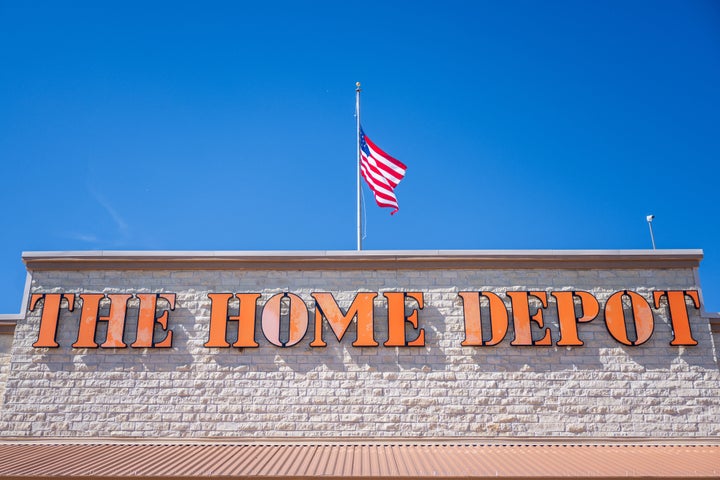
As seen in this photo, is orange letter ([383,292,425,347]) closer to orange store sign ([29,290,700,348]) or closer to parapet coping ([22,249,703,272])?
orange store sign ([29,290,700,348])

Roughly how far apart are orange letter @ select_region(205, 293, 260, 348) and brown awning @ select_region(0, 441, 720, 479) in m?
1.93

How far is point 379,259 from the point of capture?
43.4ft

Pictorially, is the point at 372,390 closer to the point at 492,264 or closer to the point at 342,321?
the point at 342,321

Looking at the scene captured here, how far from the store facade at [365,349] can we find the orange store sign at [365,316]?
3 cm

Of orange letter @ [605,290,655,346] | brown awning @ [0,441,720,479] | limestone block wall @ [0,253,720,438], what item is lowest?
brown awning @ [0,441,720,479]

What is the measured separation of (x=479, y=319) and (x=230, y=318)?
4.95 meters

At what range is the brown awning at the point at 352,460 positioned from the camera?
981 centimetres

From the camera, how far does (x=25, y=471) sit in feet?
32.7

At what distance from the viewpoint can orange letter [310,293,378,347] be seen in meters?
12.7

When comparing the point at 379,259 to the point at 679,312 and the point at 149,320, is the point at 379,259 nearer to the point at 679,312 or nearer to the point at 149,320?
the point at 149,320

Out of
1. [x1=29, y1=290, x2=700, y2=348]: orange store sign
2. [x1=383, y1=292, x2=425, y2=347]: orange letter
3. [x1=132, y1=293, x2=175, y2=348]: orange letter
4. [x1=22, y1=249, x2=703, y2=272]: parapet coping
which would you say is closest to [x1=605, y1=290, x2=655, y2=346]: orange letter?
[x1=29, y1=290, x2=700, y2=348]: orange store sign

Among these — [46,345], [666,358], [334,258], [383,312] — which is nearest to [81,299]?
[46,345]

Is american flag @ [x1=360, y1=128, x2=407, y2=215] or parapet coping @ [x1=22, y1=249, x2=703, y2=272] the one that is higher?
american flag @ [x1=360, y1=128, x2=407, y2=215]

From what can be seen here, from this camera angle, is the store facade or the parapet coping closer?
the store facade
